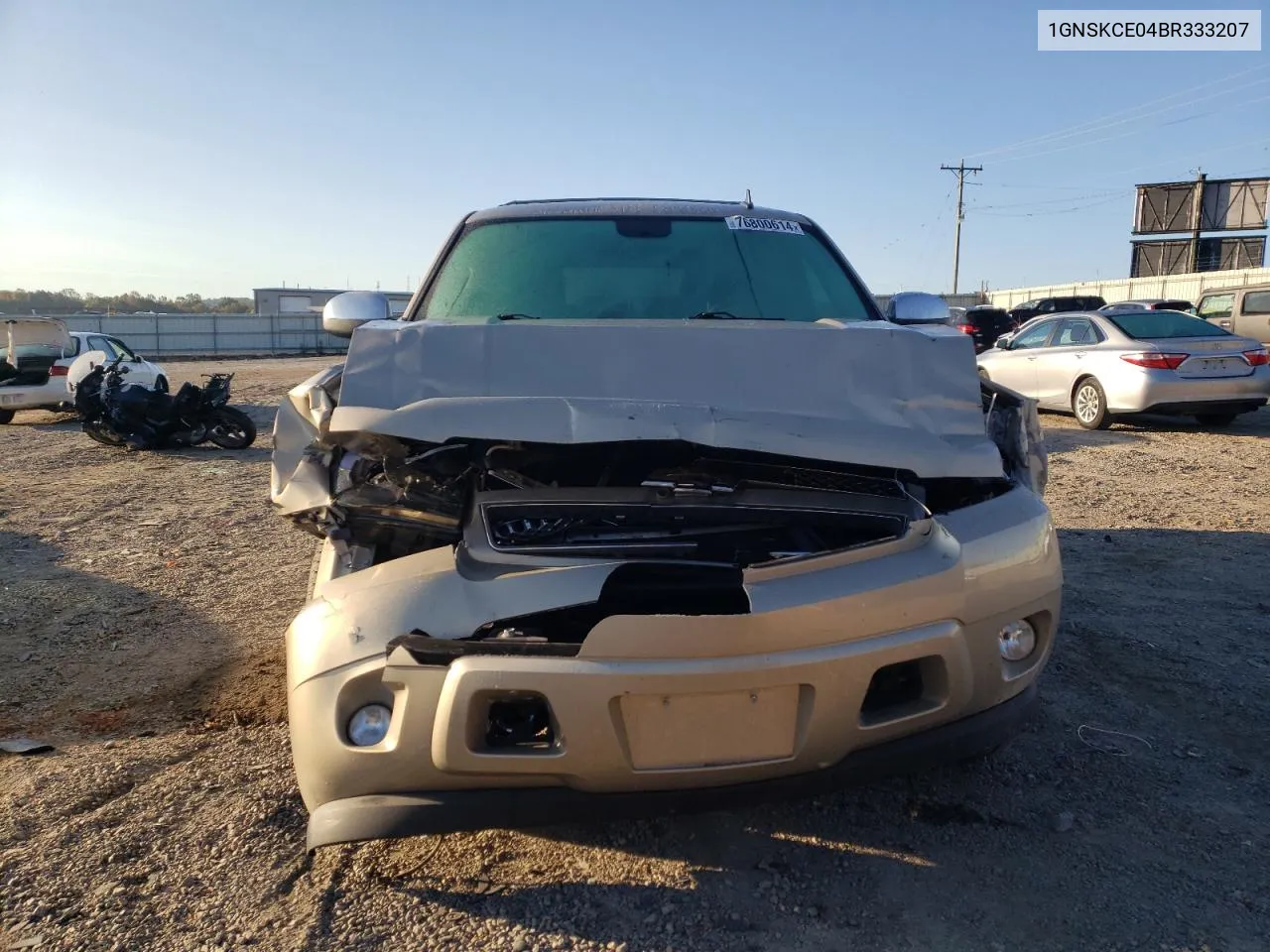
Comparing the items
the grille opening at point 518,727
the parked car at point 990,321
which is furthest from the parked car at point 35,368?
the parked car at point 990,321

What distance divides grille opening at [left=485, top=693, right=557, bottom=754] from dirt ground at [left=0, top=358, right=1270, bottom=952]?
1.46ft

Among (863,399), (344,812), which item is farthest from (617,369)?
(344,812)

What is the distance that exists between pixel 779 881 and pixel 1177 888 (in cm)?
96

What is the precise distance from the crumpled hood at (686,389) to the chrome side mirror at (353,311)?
938 mm

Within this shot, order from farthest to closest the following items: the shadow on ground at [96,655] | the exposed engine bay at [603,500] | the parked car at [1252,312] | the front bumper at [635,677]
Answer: the parked car at [1252,312] → the shadow on ground at [96,655] → the exposed engine bay at [603,500] → the front bumper at [635,677]

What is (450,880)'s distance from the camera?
2.31m

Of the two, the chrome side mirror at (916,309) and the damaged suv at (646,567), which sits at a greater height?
the chrome side mirror at (916,309)

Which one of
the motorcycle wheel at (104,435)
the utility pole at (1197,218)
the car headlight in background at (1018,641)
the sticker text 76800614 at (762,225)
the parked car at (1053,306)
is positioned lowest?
the motorcycle wheel at (104,435)

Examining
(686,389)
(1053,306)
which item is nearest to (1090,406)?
(686,389)

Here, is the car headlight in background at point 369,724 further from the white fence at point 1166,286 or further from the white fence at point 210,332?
the white fence at point 210,332

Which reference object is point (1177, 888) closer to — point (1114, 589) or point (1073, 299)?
point (1114, 589)

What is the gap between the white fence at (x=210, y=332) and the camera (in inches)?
1538

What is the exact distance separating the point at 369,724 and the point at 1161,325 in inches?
422

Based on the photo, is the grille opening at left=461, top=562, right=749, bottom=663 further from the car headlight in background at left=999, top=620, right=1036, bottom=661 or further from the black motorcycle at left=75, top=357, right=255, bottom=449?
the black motorcycle at left=75, top=357, right=255, bottom=449
